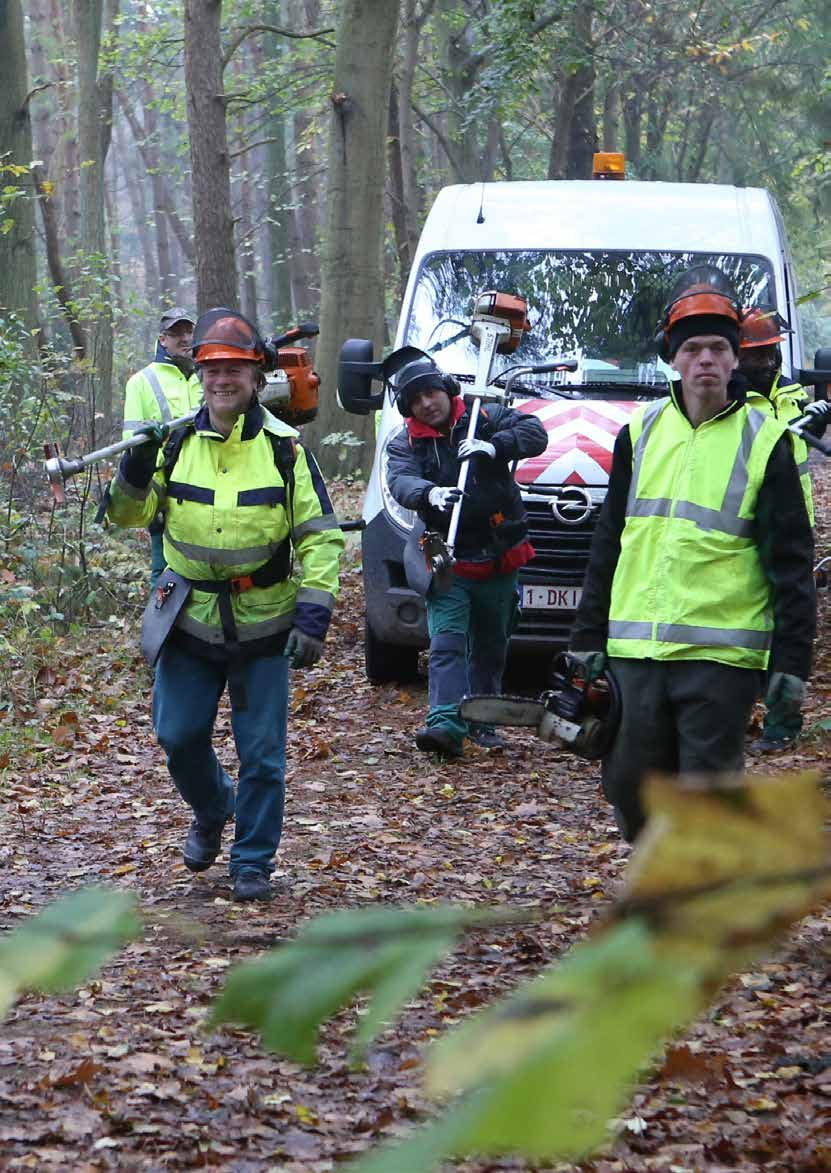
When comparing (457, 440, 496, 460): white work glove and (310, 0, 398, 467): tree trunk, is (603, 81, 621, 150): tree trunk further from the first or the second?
(457, 440, 496, 460): white work glove

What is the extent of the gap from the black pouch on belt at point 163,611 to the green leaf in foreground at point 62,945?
5.20 m

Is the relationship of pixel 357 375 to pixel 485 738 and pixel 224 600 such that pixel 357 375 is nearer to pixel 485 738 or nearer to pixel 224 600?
pixel 485 738

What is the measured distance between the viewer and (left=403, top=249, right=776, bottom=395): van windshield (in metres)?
8.75

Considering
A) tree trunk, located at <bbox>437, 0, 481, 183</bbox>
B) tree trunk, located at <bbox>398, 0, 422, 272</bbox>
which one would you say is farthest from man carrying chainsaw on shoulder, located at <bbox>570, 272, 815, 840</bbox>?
tree trunk, located at <bbox>437, 0, 481, 183</bbox>

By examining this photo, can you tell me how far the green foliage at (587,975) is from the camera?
0.49 metres

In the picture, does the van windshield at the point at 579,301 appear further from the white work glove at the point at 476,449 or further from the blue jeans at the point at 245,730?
the blue jeans at the point at 245,730

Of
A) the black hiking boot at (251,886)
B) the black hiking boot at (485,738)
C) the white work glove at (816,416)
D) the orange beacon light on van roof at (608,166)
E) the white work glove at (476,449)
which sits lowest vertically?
the black hiking boot at (485,738)

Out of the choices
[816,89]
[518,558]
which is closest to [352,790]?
[518,558]

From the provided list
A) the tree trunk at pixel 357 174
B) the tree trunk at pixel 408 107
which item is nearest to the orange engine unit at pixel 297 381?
the tree trunk at pixel 357 174

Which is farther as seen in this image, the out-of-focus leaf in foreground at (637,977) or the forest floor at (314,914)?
the forest floor at (314,914)

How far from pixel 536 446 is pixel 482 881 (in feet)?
7.90

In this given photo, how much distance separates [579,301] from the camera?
8.95 metres

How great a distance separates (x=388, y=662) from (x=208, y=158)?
28.6ft

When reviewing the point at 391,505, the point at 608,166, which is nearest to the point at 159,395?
the point at 391,505
